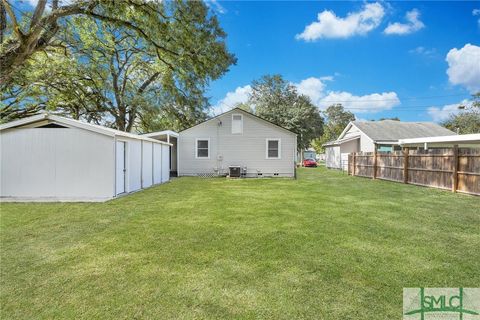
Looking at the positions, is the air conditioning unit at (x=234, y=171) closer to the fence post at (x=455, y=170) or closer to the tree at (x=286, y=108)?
the fence post at (x=455, y=170)

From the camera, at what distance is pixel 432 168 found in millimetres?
11820

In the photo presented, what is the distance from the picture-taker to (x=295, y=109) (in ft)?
102

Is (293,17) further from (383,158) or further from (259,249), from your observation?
(259,249)

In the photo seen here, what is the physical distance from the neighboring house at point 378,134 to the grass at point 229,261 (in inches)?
656

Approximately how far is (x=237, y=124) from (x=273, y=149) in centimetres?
278

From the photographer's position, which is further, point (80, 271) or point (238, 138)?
point (238, 138)

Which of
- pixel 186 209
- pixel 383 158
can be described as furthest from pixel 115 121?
pixel 383 158

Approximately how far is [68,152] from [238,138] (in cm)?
1018

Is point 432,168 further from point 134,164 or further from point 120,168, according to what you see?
point 120,168

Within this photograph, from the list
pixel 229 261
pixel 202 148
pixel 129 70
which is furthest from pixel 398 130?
pixel 229 261

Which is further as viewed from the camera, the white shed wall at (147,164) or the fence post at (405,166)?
the fence post at (405,166)

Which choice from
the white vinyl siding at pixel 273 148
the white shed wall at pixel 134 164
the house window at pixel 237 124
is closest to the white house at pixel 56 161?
the white shed wall at pixel 134 164

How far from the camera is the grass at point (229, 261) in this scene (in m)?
2.68

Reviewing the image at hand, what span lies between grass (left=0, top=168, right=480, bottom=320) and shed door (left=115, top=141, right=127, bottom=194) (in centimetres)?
250
